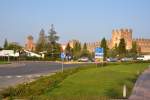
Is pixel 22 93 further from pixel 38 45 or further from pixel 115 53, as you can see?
pixel 38 45

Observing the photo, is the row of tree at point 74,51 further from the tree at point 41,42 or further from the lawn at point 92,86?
the lawn at point 92,86

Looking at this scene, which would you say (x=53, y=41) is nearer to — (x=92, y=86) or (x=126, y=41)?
(x=126, y=41)

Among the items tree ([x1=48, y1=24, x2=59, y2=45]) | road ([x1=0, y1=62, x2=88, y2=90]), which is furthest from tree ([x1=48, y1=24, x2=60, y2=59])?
road ([x1=0, y1=62, x2=88, y2=90])

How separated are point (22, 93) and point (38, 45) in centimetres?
14989

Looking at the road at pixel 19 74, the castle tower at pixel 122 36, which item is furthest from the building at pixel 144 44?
the road at pixel 19 74

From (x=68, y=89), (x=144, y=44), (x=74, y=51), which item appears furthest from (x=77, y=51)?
(x=68, y=89)

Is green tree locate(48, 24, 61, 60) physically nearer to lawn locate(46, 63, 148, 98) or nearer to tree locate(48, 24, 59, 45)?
tree locate(48, 24, 59, 45)

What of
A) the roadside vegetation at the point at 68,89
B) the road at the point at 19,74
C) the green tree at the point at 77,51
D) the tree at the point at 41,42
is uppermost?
the tree at the point at 41,42

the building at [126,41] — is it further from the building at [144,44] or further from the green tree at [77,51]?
the green tree at [77,51]

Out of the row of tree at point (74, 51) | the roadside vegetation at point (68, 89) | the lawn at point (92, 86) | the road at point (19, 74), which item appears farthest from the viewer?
the row of tree at point (74, 51)

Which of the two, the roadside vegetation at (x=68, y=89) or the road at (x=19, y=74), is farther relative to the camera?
the road at (x=19, y=74)

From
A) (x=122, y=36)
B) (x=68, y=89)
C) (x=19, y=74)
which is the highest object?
(x=122, y=36)

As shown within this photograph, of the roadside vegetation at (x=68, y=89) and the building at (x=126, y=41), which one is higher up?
the building at (x=126, y=41)

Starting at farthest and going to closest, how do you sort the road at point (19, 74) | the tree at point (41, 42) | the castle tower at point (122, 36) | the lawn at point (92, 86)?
the castle tower at point (122, 36)
the tree at point (41, 42)
the road at point (19, 74)
the lawn at point (92, 86)
